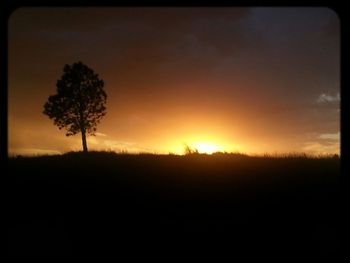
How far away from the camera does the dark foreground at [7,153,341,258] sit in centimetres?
641

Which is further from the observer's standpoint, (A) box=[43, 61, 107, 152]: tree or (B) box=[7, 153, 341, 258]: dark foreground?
(A) box=[43, 61, 107, 152]: tree

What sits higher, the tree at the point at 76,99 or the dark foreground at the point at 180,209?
the tree at the point at 76,99

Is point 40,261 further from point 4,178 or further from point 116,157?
point 116,157

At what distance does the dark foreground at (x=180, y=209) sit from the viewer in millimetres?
6410

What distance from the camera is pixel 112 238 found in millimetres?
6863

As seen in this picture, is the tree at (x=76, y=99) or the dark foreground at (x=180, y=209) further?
the tree at (x=76, y=99)

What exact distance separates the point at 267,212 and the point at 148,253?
324 cm

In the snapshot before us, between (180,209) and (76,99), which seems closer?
(180,209)

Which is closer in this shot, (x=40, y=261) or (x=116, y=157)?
(x=40, y=261)

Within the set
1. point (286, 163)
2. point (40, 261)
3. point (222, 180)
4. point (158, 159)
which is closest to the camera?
point (40, 261)

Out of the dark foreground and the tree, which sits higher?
the tree

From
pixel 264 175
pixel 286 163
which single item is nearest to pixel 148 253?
pixel 264 175

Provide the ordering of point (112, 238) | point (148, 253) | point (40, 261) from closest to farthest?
point (40, 261) → point (148, 253) → point (112, 238)

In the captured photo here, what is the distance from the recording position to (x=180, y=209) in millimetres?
8453
